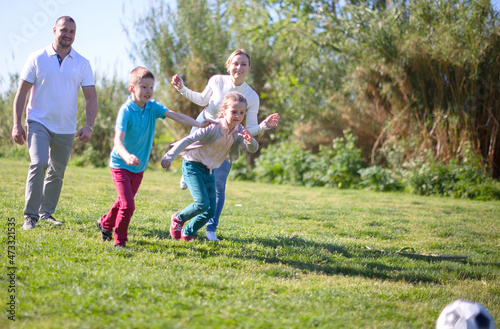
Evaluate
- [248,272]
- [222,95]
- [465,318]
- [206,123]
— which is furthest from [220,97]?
[465,318]

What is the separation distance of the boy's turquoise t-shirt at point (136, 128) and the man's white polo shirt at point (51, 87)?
106 cm

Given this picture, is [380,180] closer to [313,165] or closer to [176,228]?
[313,165]

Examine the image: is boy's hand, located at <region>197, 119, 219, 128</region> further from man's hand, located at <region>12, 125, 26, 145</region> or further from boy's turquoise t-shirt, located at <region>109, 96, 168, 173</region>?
man's hand, located at <region>12, 125, 26, 145</region>

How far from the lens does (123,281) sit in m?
3.40

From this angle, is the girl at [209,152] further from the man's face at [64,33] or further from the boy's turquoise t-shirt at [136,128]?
the man's face at [64,33]

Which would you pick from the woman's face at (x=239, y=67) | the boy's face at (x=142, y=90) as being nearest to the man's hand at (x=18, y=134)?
the boy's face at (x=142, y=90)

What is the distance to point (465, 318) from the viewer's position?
9.73ft

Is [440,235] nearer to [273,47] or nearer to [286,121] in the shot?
[286,121]

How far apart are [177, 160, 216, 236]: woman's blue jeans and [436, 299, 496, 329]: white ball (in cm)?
256

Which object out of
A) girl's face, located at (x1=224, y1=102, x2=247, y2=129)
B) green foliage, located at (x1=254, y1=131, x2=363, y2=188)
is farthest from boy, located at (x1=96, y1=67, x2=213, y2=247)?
green foliage, located at (x1=254, y1=131, x2=363, y2=188)

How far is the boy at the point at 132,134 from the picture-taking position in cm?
442

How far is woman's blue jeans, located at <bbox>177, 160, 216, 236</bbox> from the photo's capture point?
484 cm

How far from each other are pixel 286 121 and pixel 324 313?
13862 mm

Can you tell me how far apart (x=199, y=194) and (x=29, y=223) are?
1857 millimetres
